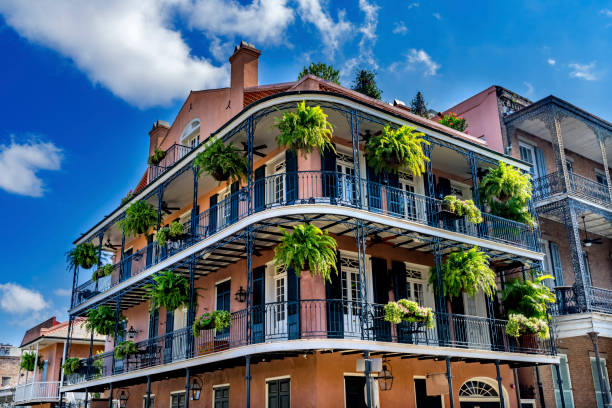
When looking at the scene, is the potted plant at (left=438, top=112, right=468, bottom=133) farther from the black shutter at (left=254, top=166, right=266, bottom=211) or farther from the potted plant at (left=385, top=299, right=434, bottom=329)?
the potted plant at (left=385, top=299, right=434, bottom=329)

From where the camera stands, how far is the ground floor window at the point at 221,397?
15171 mm

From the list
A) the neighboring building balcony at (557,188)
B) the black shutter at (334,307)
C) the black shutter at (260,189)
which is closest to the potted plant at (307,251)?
the black shutter at (334,307)

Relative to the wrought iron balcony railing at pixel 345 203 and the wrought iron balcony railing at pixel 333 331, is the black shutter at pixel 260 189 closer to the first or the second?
the wrought iron balcony railing at pixel 345 203

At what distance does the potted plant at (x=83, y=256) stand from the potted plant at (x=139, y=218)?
13.1 ft

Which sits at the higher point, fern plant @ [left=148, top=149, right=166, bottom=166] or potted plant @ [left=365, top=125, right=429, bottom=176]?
fern plant @ [left=148, top=149, right=166, bottom=166]

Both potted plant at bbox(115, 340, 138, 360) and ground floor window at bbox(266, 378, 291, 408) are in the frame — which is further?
potted plant at bbox(115, 340, 138, 360)

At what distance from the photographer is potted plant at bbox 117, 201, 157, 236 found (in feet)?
59.8

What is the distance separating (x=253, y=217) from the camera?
42.1 feet

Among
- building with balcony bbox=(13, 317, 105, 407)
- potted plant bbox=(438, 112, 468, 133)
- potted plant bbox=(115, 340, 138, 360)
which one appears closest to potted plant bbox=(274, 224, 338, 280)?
potted plant bbox=(115, 340, 138, 360)

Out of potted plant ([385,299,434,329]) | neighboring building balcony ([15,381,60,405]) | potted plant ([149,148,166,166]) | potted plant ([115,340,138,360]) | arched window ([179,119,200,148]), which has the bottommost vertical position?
neighboring building balcony ([15,381,60,405])

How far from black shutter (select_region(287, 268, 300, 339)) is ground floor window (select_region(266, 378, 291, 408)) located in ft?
3.71

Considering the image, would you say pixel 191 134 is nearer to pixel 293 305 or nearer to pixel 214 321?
pixel 214 321

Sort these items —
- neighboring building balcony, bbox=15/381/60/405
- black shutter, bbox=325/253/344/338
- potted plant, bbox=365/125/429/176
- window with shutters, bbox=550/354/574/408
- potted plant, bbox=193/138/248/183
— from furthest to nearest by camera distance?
neighboring building balcony, bbox=15/381/60/405
window with shutters, bbox=550/354/574/408
potted plant, bbox=193/138/248/183
potted plant, bbox=365/125/429/176
black shutter, bbox=325/253/344/338

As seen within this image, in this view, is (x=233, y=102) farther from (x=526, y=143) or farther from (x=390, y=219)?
(x=526, y=143)
